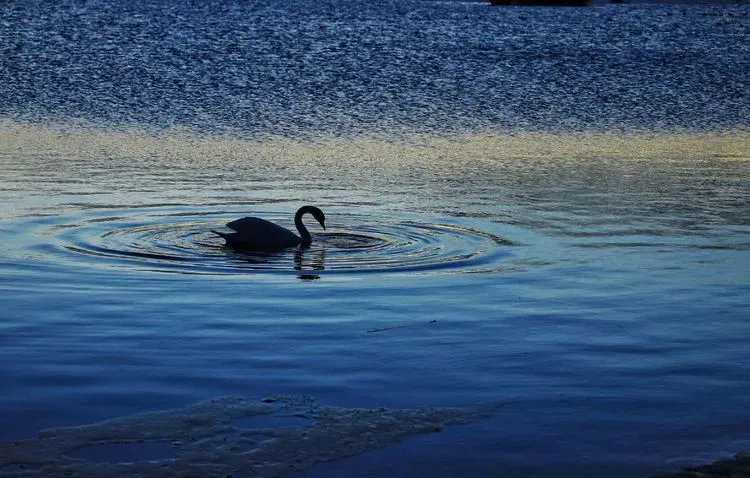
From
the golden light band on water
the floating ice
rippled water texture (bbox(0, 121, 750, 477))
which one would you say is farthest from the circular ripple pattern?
the golden light band on water

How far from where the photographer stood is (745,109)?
34.4 m

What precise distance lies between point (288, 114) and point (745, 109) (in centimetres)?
1211

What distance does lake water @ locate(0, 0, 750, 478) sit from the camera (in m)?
9.19

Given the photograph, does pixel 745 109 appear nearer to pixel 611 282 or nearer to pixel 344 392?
pixel 611 282

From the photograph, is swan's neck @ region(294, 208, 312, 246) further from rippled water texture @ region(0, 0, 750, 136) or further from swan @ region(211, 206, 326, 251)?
rippled water texture @ region(0, 0, 750, 136)

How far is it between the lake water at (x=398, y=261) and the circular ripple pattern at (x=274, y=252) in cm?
7

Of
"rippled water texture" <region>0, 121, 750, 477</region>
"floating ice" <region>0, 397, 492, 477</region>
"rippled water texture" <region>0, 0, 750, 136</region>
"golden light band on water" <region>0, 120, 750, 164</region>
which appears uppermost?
"rippled water texture" <region>0, 0, 750, 136</region>

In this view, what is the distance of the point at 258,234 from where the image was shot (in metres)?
16.1

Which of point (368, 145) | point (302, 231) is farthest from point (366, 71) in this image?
point (302, 231)

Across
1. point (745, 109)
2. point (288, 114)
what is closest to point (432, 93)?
point (288, 114)

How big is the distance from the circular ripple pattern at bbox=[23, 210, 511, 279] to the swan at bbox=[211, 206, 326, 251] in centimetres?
13

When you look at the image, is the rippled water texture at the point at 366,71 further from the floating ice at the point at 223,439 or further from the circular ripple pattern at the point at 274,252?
the floating ice at the point at 223,439

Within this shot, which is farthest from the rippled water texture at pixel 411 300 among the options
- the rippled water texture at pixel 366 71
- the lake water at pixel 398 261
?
the rippled water texture at pixel 366 71

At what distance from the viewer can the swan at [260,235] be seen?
16062 mm
